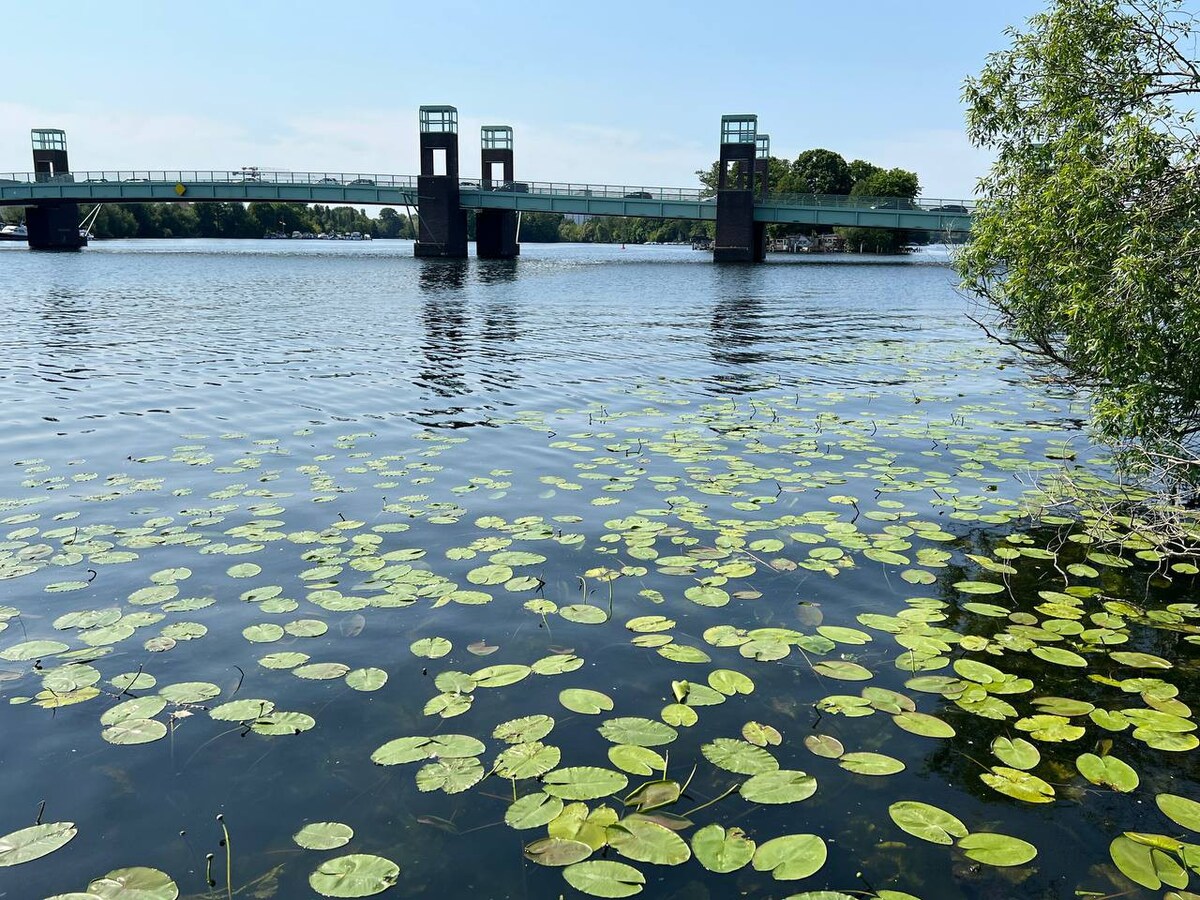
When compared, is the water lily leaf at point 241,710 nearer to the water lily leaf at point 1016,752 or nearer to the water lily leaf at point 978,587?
the water lily leaf at point 1016,752

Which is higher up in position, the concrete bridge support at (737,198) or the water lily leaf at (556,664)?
the concrete bridge support at (737,198)

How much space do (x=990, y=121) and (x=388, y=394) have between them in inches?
456

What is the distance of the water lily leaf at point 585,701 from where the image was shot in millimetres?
5491

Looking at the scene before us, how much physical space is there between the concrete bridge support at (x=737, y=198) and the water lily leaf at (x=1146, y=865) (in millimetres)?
90348

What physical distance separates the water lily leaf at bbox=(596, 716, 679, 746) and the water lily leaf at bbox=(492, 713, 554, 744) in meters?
0.34

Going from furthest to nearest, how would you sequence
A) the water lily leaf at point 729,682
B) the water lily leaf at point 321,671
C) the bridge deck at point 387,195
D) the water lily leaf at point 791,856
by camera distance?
1. the bridge deck at point 387,195
2. the water lily leaf at point 321,671
3. the water lily leaf at point 729,682
4. the water lily leaf at point 791,856

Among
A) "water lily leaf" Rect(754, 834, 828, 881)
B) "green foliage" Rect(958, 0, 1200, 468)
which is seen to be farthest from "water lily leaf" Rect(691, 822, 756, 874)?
"green foliage" Rect(958, 0, 1200, 468)

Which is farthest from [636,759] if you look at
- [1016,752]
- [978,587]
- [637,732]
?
[978,587]

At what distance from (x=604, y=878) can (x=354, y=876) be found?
1186mm

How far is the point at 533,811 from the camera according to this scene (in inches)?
176

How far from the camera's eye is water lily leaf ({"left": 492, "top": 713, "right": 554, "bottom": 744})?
5152 millimetres

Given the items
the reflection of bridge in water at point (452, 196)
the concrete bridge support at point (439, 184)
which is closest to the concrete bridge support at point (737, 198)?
the reflection of bridge in water at point (452, 196)

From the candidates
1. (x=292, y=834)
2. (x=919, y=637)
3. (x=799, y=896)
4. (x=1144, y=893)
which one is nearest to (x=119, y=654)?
(x=292, y=834)

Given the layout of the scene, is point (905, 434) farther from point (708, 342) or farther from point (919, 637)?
point (708, 342)
